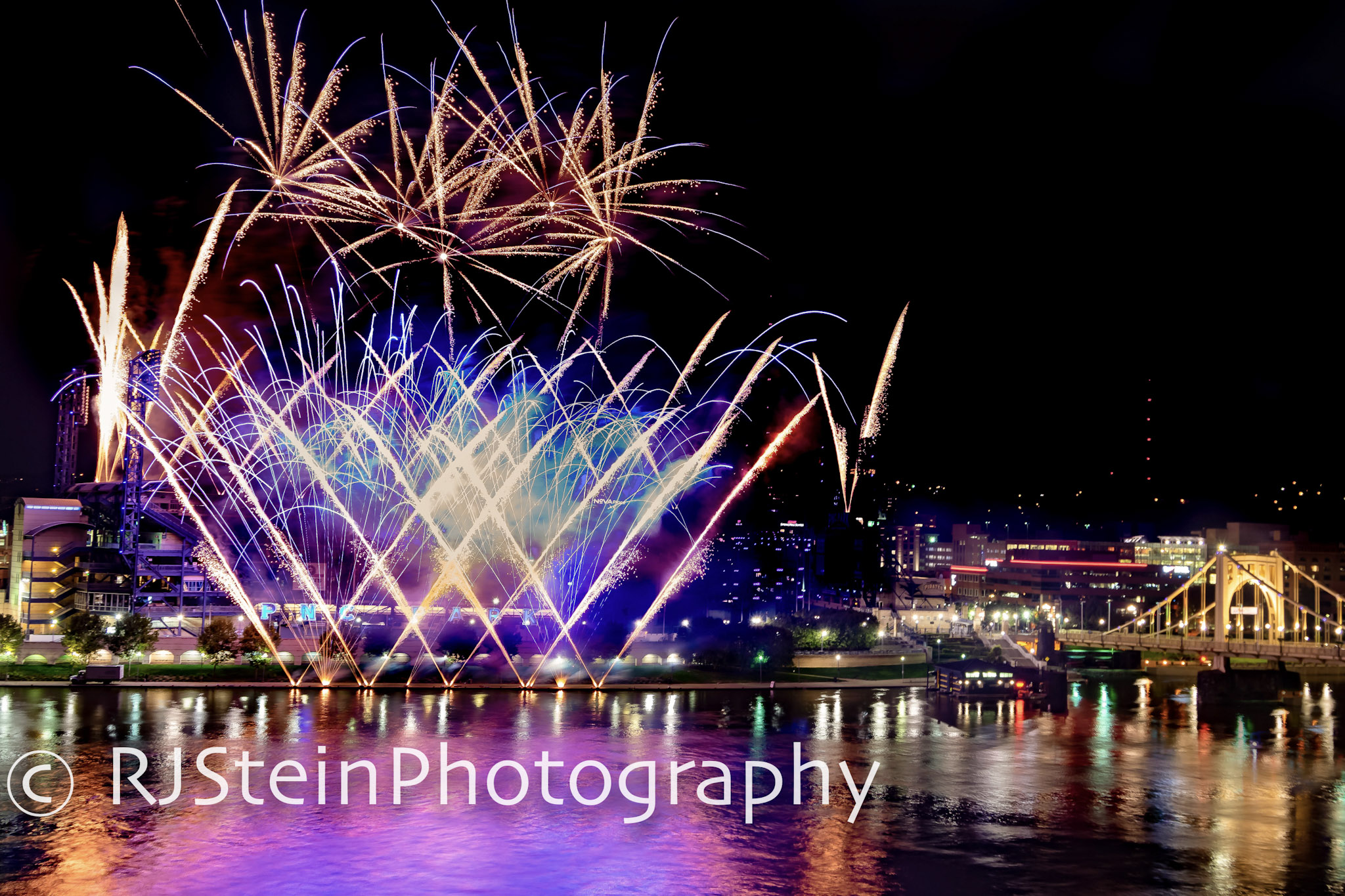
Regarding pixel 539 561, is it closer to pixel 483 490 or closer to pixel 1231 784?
pixel 483 490

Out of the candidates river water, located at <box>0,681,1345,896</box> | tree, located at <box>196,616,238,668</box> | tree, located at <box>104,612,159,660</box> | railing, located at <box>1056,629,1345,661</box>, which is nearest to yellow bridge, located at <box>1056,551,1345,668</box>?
railing, located at <box>1056,629,1345,661</box>

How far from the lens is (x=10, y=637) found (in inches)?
2837

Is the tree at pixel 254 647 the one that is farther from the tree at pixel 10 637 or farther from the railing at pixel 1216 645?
the railing at pixel 1216 645

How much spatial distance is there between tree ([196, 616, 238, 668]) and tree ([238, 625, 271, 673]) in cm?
48

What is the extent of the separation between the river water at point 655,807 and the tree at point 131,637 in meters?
5.70

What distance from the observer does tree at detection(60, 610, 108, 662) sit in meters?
70.8

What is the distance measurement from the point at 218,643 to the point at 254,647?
2.18 metres

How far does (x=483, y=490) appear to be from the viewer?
66000mm

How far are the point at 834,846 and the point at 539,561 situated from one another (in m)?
45.5

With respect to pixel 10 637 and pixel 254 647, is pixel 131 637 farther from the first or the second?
pixel 10 637

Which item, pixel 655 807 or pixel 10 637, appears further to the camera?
pixel 10 637

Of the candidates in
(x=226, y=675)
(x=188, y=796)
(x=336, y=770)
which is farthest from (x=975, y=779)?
(x=226, y=675)

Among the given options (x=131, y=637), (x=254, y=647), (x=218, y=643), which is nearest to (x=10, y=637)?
(x=131, y=637)

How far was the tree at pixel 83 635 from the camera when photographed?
232 ft
